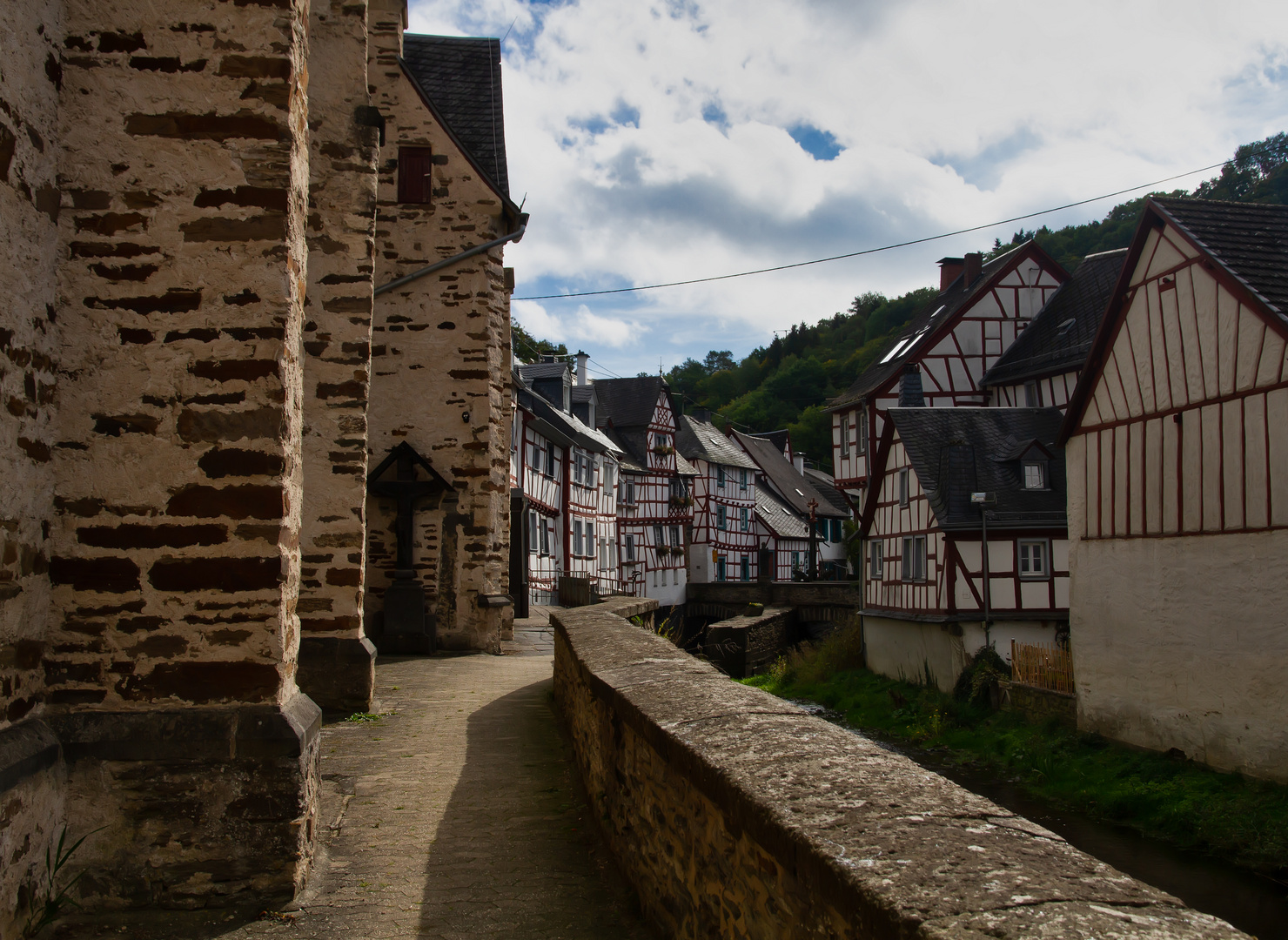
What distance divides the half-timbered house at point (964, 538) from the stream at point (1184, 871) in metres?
7.08

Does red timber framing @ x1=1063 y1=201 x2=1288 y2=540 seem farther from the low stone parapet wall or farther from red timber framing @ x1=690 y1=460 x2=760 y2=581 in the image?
red timber framing @ x1=690 y1=460 x2=760 y2=581

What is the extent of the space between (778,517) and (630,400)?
1310cm

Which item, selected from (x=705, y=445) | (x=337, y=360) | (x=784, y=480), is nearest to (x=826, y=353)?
(x=784, y=480)

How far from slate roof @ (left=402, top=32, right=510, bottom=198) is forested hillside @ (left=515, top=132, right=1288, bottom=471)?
30.8 m

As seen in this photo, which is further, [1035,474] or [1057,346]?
[1057,346]

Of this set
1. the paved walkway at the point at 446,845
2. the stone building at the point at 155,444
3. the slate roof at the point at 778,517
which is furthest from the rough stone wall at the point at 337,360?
the slate roof at the point at 778,517

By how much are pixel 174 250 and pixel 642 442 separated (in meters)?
40.0

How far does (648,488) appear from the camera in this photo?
1721 inches

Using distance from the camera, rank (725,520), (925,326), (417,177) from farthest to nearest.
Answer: (725,520)
(925,326)
(417,177)

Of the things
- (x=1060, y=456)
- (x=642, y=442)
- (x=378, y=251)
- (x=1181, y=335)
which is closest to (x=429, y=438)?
(x=378, y=251)

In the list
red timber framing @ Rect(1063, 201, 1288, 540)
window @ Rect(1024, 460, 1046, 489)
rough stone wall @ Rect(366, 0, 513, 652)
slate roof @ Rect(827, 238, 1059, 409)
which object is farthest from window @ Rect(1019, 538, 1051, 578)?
rough stone wall @ Rect(366, 0, 513, 652)

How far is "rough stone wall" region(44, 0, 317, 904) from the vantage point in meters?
3.99

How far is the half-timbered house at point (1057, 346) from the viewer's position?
83.7 feet

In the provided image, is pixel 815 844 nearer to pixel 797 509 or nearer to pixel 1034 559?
pixel 1034 559
